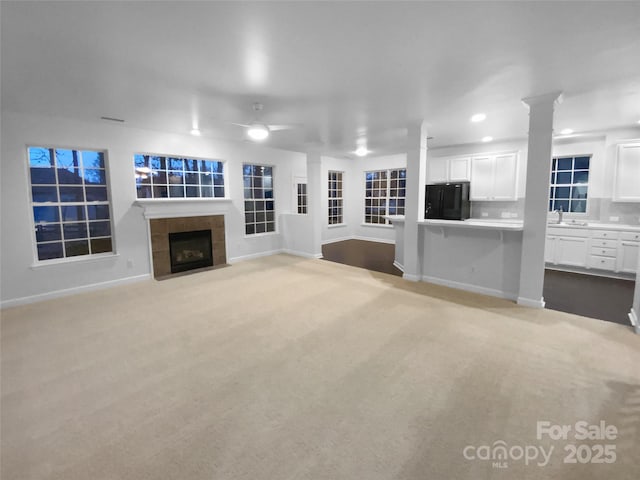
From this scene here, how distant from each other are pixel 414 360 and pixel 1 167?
5.83 meters

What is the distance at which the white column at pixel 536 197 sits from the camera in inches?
144

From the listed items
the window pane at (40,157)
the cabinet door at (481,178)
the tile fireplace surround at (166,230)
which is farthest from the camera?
the cabinet door at (481,178)

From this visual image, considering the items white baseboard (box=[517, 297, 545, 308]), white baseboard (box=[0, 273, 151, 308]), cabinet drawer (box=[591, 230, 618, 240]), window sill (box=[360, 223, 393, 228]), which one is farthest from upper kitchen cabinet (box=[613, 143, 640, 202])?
white baseboard (box=[0, 273, 151, 308])

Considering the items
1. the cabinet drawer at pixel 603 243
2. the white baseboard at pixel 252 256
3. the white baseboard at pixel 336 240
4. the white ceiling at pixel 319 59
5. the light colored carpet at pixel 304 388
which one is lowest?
the light colored carpet at pixel 304 388

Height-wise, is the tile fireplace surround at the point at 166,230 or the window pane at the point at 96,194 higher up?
the window pane at the point at 96,194

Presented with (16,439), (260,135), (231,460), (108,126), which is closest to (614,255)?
(260,135)

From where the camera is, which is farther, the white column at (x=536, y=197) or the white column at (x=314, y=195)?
the white column at (x=314, y=195)

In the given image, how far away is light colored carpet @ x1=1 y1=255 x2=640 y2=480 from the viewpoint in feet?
5.63

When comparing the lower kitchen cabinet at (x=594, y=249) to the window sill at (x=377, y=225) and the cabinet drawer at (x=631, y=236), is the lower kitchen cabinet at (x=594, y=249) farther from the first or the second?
the window sill at (x=377, y=225)

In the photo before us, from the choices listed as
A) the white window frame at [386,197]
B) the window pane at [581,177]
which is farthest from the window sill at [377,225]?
the window pane at [581,177]

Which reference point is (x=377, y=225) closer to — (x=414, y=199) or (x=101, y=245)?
(x=414, y=199)

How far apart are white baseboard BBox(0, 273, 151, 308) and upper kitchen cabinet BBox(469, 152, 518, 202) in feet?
23.2

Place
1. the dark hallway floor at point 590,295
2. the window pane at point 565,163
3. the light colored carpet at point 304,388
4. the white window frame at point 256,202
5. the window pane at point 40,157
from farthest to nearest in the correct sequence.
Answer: the white window frame at point 256,202
the window pane at point 565,163
the window pane at point 40,157
the dark hallway floor at point 590,295
the light colored carpet at point 304,388

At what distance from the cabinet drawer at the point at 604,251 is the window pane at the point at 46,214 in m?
9.05
